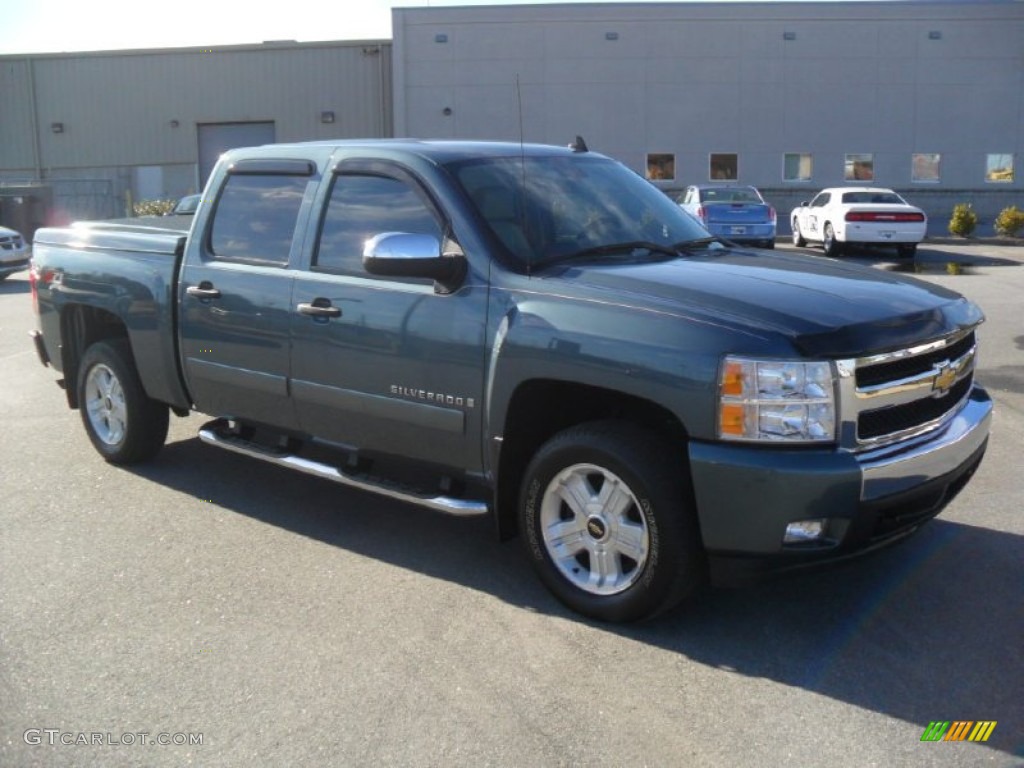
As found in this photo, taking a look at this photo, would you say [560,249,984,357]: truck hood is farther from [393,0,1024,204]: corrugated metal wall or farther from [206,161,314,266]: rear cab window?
[393,0,1024,204]: corrugated metal wall

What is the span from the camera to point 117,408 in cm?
670

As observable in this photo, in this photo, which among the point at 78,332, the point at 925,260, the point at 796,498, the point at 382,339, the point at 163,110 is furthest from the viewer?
the point at 163,110

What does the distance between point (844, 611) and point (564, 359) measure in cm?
157

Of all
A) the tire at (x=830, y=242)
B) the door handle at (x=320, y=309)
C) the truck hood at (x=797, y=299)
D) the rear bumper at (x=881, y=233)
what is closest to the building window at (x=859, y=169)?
the tire at (x=830, y=242)

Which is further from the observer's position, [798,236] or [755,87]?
[755,87]

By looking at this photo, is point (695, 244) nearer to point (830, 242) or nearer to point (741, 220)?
point (741, 220)

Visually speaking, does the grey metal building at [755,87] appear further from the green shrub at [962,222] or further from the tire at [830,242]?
the tire at [830,242]

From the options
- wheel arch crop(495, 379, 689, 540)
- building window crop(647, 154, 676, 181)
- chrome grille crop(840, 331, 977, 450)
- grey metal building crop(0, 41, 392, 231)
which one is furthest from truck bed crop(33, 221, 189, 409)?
grey metal building crop(0, 41, 392, 231)

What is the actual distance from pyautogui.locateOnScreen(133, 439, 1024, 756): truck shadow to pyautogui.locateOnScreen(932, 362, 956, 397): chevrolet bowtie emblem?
0.74 meters

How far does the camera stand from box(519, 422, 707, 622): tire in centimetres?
404

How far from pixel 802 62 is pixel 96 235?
1325 inches

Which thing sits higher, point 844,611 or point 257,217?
point 257,217

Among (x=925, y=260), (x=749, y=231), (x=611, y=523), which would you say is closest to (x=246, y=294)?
(x=611, y=523)

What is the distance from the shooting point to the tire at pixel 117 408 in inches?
256
